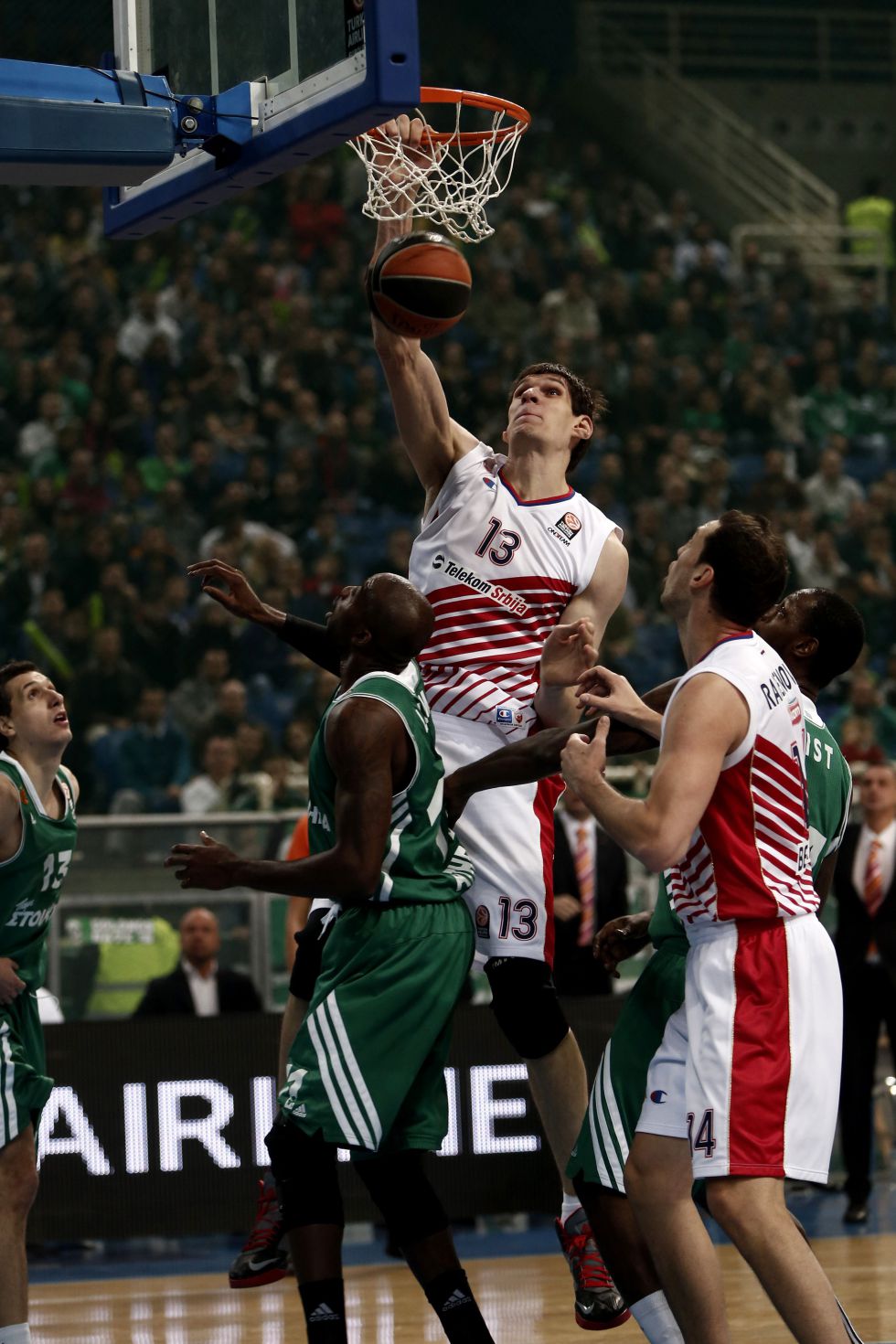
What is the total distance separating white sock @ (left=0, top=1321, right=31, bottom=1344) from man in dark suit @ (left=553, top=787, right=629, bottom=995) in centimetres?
445

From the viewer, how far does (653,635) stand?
15188 millimetres

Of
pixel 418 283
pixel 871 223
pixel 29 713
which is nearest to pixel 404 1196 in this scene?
pixel 29 713

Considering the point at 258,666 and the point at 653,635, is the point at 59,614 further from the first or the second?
the point at 653,635

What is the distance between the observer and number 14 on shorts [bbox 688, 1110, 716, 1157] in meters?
4.45

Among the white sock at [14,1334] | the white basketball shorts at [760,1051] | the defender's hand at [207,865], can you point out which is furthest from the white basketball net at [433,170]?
the white sock at [14,1334]

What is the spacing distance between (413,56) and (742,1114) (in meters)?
2.89

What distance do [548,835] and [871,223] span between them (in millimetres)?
17667

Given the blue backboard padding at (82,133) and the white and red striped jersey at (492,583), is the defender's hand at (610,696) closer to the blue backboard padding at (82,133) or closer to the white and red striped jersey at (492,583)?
the white and red striped jersey at (492,583)

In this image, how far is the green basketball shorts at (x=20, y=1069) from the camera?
18.7 feet

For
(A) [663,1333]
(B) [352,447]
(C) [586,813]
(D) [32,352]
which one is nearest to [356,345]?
(B) [352,447]

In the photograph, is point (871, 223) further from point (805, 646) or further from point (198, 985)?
point (805, 646)

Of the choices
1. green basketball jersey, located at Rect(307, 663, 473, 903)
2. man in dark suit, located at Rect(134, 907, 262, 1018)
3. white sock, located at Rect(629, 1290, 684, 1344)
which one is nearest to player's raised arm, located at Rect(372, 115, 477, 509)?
green basketball jersey, located at Rect(307, 663, 473, 903)

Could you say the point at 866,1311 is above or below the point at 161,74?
below

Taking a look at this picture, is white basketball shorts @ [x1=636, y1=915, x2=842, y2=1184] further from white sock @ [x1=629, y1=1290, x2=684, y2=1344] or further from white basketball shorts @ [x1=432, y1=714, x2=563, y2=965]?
white basketball shorts @ [x1=432, y1=714, x2=563, y2=965]
